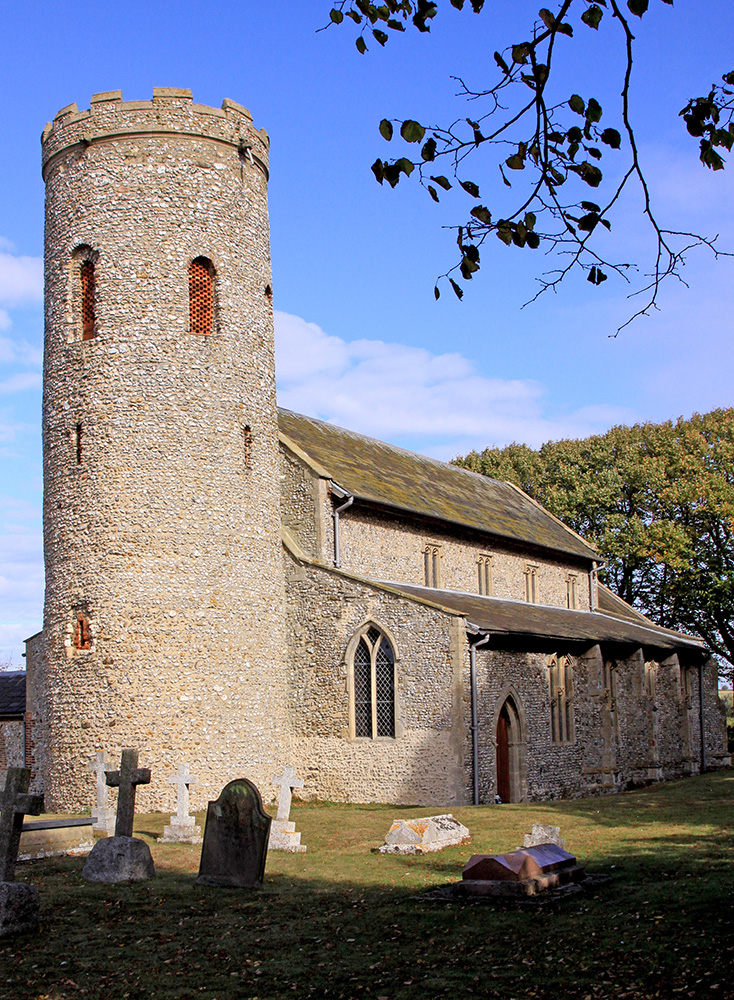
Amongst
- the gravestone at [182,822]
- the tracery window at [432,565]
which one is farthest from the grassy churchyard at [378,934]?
the tracery window at [432,565]

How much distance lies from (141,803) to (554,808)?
8069 mm

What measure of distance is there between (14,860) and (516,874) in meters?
5.15

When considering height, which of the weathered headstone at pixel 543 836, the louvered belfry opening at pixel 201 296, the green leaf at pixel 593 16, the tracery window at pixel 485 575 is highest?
the louvered belfry opening at pixel 201 296

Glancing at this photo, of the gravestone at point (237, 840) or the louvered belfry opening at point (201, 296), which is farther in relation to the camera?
the louvered belfry opening at point (201, 296)

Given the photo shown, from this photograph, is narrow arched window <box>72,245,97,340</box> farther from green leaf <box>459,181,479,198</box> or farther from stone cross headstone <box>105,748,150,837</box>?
green leaf <box>459,181,479,198</box>

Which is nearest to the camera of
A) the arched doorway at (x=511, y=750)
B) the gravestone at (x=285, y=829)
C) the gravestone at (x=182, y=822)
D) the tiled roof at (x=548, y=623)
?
the gravestone at (x=285, y=829)

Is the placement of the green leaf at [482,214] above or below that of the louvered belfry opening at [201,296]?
below

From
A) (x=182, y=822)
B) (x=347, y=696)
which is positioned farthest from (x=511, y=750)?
(x=182, y=822)

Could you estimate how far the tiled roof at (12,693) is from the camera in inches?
1169

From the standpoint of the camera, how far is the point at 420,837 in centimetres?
1450

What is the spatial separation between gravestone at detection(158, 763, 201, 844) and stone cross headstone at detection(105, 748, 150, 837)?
106 inches

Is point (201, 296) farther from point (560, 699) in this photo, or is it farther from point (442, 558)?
point (560, 699)

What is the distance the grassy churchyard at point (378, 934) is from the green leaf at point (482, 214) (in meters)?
5.55

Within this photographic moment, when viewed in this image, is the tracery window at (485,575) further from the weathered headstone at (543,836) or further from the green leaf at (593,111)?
the green leaf at (593,111)
